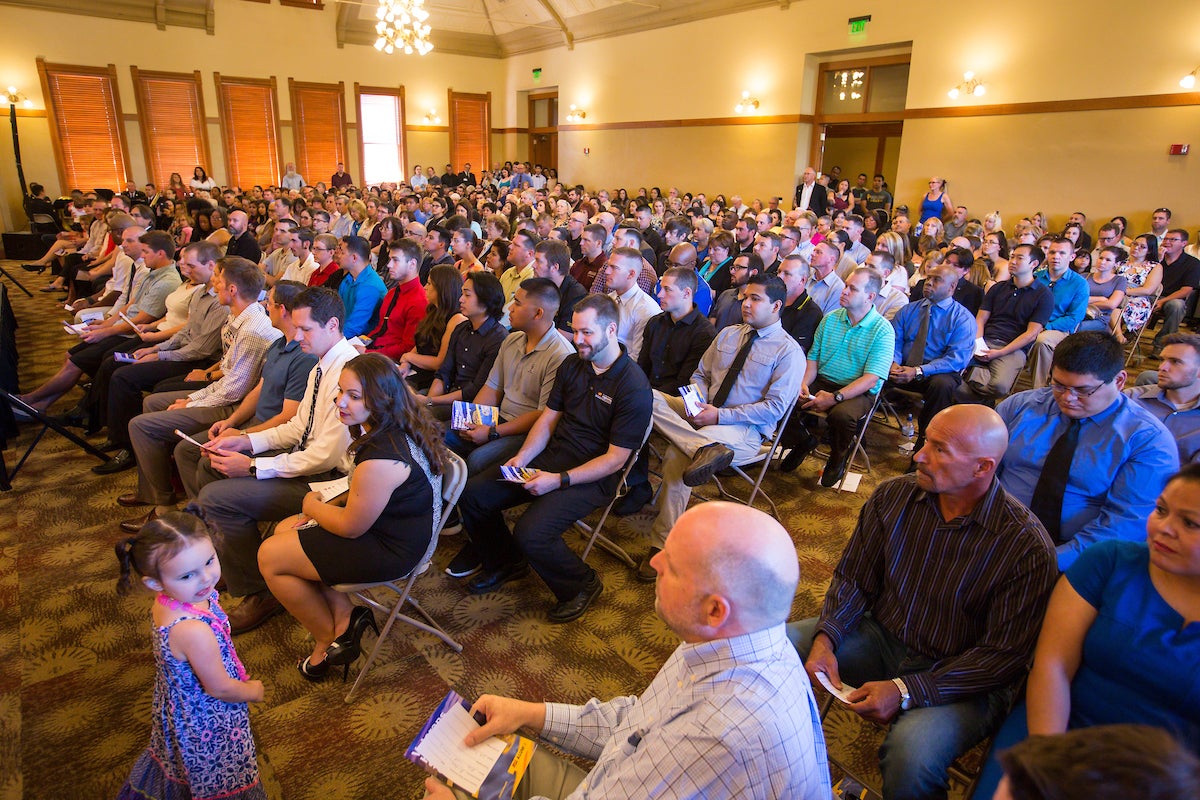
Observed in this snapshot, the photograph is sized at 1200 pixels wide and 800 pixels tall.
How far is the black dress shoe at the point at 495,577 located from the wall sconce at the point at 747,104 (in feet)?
41.4

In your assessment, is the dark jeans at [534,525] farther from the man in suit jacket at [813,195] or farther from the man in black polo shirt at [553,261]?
the man in suit jacket at [813,195]

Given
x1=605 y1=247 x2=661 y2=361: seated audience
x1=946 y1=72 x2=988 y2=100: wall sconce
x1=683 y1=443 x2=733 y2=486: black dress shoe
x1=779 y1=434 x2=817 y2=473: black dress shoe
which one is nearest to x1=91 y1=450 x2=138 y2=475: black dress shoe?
x1=605 y1=247 x2=661 y2=361: seated audience

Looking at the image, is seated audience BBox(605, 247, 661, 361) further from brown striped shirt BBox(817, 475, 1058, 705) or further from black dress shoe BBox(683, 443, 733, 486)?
brown striped shirt BBox(817, 475, 1058, 705)

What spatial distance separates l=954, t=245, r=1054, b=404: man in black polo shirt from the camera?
4.80 meters

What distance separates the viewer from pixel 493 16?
18.9m

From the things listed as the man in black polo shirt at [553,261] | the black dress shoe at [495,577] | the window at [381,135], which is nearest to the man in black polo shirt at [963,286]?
the man in black polo shirt at [553,261]

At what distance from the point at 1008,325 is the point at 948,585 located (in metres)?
4.10

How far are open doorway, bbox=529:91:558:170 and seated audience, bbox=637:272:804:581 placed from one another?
1744 centimetres

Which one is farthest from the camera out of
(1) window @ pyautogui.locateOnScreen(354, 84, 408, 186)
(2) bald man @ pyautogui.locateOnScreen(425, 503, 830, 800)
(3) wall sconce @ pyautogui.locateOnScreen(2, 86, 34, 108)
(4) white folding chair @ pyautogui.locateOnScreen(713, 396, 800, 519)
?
(1) window @ pyautogui.locateOnScreen(354, 84, 408, 186)

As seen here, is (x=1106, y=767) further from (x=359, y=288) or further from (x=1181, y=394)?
(x=359, y=288)

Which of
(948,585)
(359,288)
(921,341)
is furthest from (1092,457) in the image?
(359,288)

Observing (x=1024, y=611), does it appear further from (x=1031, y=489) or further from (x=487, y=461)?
(x=487, y=461)

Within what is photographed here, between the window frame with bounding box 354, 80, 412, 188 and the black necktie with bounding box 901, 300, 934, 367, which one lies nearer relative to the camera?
the black necktie with bounding box 901, 300, 934, 367

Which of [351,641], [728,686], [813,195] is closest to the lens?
[728,686]
